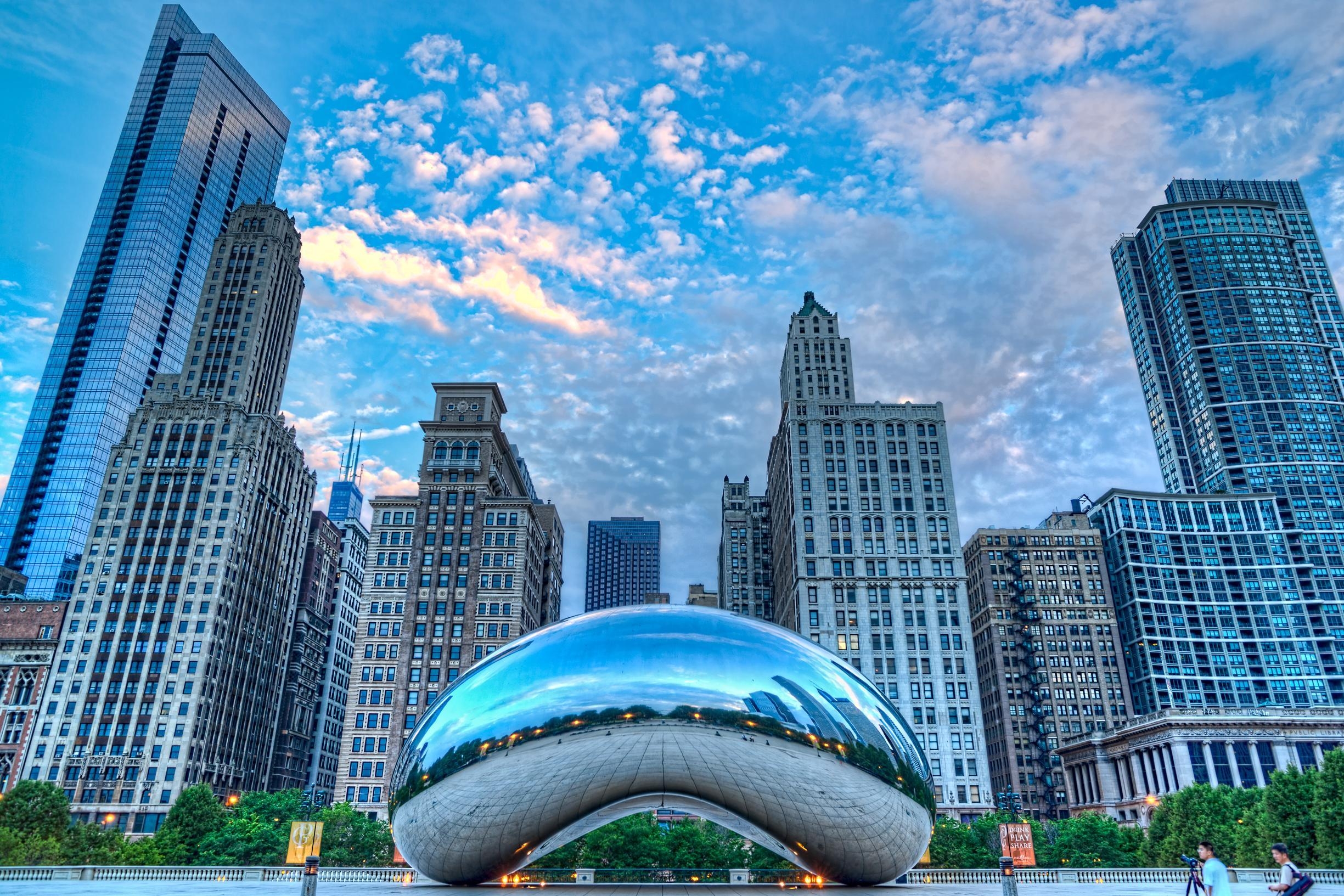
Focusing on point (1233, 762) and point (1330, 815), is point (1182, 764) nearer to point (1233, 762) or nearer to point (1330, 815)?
point (1233, 762)

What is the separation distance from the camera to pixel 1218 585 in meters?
147

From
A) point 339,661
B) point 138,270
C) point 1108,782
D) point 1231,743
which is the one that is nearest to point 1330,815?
point 1231,743

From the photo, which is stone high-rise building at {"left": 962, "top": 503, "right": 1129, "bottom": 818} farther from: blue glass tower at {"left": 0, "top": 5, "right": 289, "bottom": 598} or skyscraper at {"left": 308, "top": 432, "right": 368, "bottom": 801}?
blue glass tower at {"left": 0, "top": 5, "right": 289, "bottom": 598}

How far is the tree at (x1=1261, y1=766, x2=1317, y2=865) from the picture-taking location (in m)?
46.2

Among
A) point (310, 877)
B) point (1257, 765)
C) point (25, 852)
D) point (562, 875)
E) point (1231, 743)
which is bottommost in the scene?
point (562, 875)

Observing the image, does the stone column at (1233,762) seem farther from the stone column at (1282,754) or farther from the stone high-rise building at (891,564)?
the stone high-rise building at (891,564)

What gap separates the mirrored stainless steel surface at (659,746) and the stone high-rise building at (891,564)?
7243 centimetres

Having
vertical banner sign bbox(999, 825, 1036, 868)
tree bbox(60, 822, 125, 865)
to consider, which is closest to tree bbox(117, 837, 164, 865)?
tree bbox(60, 822, 125, 865)

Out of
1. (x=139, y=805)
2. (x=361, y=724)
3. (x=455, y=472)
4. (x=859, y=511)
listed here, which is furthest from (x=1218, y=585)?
(x=139, y=805)

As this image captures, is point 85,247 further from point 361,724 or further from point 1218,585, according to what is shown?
point 1218,585

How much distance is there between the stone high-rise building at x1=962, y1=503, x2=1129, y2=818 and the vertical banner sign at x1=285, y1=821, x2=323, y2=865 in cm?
12517

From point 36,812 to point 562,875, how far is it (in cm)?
4878

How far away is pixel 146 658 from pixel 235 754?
60.3ft

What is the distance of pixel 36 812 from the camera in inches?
2222
